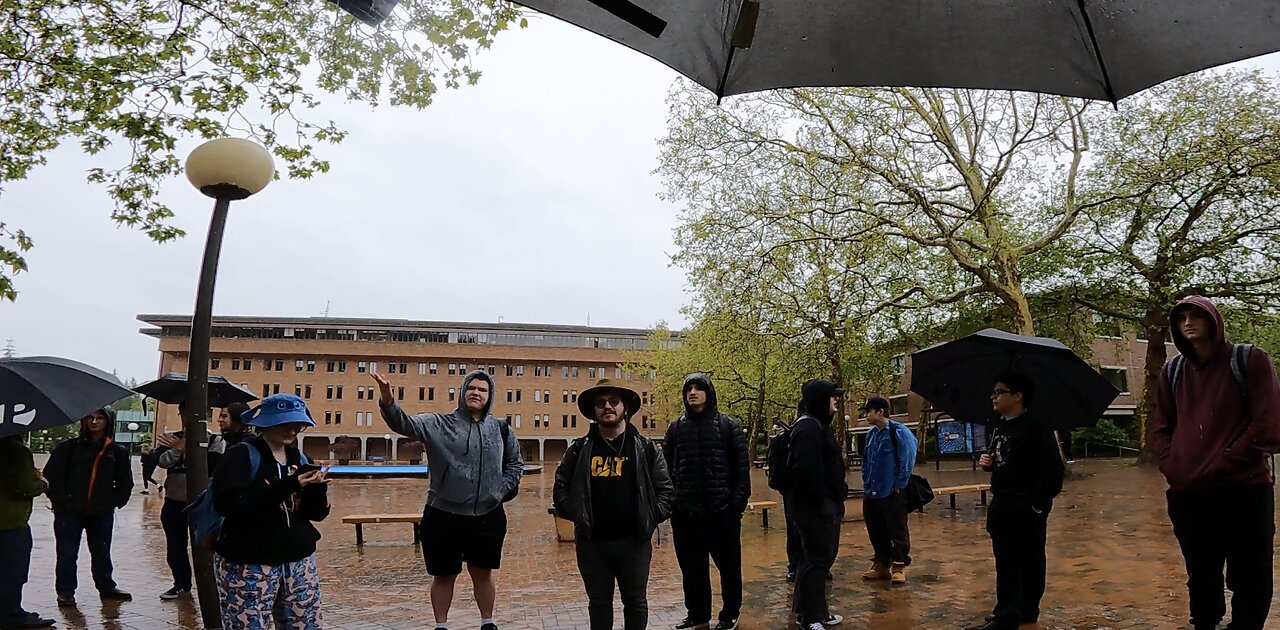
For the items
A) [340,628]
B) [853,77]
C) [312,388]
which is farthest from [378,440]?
[853,77]

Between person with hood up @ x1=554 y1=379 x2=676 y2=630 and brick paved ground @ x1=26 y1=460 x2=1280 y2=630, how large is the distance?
1433 millimetres

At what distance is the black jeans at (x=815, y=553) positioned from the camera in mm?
5539

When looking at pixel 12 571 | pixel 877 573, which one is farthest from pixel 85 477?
pixel 877 573

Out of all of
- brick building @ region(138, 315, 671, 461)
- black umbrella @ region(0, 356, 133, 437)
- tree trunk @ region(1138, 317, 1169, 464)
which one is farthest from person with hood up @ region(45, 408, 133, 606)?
brick building @ region(138, 315, 671, 461)

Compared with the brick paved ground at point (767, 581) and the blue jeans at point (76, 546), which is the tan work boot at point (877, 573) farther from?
the blue jeans at point (76, 546)

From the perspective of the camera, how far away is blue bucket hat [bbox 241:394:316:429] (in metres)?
4.21

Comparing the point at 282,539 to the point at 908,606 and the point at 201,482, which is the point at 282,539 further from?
the point at 908,606

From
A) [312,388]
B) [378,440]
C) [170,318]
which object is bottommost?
[378,440]

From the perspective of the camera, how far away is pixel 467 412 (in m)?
5.55

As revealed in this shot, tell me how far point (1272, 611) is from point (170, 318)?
3122 inches

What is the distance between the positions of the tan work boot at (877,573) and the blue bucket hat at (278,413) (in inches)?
209

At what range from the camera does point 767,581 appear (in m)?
7.94

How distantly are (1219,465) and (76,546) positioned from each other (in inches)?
323

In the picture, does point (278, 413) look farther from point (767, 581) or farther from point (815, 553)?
point (767, 581)
